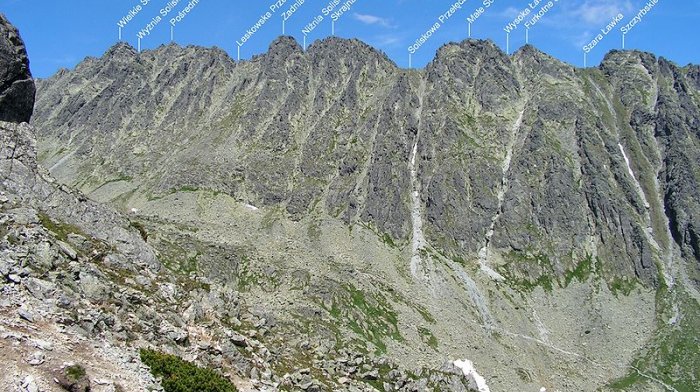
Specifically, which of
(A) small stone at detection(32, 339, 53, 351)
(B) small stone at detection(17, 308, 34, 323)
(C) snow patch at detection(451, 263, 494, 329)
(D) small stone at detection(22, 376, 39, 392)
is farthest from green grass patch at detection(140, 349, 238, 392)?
(C) snow patch at detection(451, 263, 494, 329)

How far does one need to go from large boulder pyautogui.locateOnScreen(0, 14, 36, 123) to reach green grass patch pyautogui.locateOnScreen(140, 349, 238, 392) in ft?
97.6

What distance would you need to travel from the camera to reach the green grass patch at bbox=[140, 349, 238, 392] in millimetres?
23391

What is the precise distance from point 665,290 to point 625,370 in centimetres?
4856

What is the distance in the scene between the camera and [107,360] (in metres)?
22.7

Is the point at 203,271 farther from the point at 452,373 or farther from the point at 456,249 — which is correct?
the point at 456,249

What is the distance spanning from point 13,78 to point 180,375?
115ft

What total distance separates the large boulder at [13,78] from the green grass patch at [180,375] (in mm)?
29762

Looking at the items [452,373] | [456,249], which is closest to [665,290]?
[456,249]

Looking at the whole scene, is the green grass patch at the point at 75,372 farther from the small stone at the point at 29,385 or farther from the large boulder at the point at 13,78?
the large boulder at the point at 13,78

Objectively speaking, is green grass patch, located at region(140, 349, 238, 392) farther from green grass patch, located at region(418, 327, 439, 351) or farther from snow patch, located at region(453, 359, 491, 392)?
green grass patch, located at region(418, 327, 439, 351)

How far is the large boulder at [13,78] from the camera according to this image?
4553 centimetres

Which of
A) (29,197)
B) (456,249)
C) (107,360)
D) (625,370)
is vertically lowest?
(625,370)

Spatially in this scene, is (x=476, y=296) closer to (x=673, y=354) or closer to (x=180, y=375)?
(x=673, y=354)

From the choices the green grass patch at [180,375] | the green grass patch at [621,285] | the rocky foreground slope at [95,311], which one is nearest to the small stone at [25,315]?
the rocky foreground slope at [95,311]
